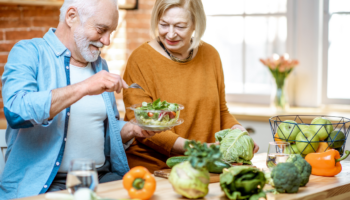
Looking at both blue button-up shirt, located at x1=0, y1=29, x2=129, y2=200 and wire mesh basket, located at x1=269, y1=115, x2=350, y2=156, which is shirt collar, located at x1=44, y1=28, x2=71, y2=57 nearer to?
blue button-up shirt, located at x1=0, y1=29, x2=129, y2=200

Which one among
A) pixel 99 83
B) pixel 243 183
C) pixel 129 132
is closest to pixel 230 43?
pixel 129 132

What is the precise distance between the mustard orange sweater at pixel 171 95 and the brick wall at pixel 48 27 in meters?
1.02

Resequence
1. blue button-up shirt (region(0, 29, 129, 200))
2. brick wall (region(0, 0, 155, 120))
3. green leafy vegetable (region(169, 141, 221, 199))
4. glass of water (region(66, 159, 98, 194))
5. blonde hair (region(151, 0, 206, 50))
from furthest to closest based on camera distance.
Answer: brick wall (region(0, 0, 155, 120))
blonde hair (region(151, 0, 206, 50))
blue button-up shirt (region(0, 29, 129, 200))
green leafy vegetable (region(169, 141, 221, 199))
glass of water (region(66, 159, 98, 194))

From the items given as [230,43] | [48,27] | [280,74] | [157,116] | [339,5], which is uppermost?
[339,5]

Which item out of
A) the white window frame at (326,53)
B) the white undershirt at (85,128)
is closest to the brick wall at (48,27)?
the white undershirt at (85,128)

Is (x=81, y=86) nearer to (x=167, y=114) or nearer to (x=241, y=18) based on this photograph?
(x=167, y=114)

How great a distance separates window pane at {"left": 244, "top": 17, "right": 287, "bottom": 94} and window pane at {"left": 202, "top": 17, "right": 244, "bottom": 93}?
67 mm

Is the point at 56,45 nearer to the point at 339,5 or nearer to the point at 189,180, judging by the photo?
the point at 189,180

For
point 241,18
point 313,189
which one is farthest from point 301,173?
point 241,18

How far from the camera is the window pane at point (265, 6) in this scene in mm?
3496

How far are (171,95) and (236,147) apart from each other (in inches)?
22.9

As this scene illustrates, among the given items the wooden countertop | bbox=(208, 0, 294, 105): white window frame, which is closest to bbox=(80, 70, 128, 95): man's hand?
the wooden countertop

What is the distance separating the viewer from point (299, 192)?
1.42m

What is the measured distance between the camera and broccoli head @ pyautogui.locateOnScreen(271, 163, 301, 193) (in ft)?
4.52
